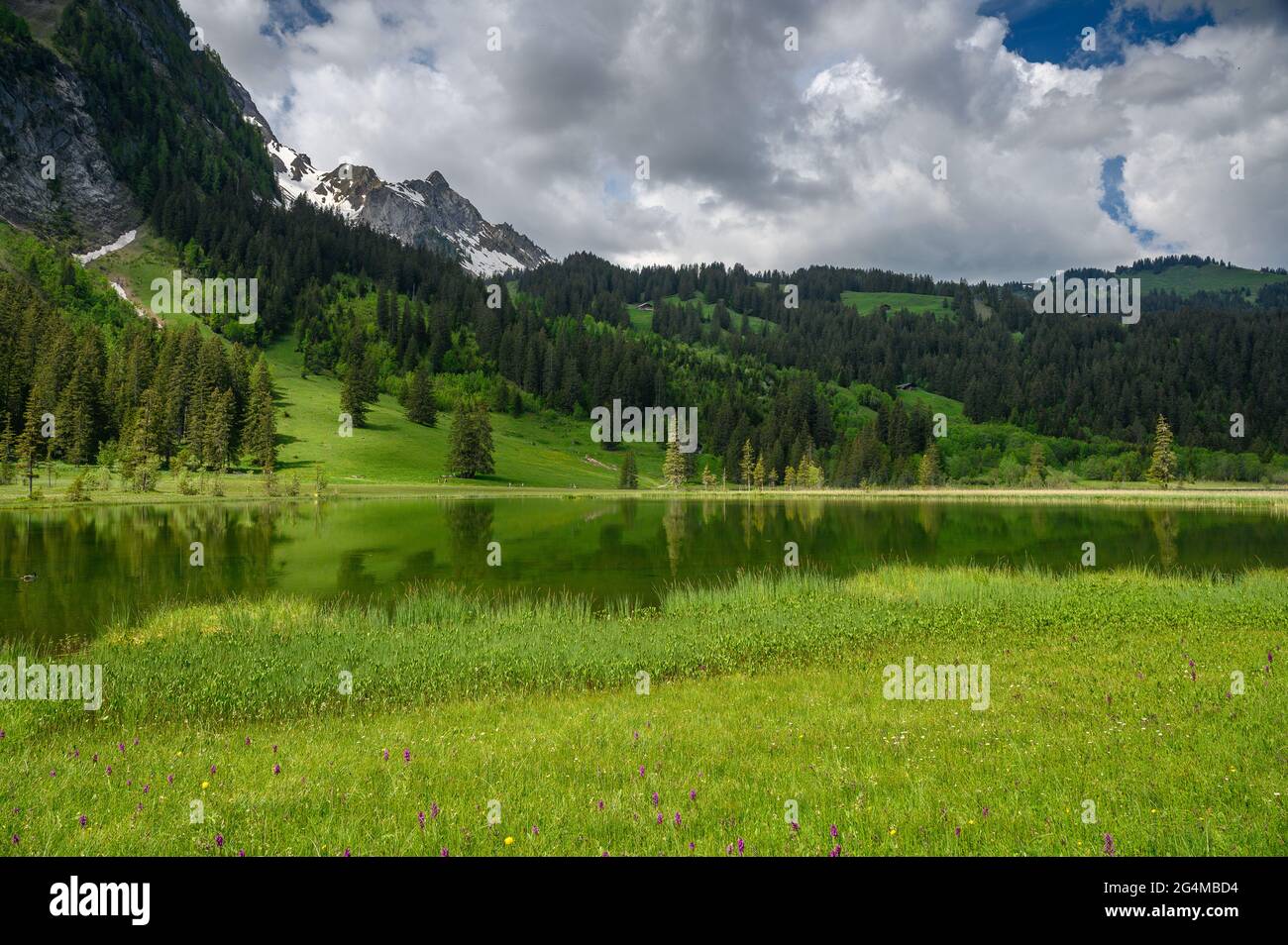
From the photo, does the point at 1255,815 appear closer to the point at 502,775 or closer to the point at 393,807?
the point at 502,775

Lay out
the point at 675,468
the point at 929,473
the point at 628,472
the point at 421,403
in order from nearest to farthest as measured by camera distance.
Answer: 1. the point at 628,472
2. the point at 675,468
3. the point at 929,473
4. the point at 421,403

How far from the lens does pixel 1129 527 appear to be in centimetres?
6831

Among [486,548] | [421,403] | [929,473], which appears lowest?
[486,548]

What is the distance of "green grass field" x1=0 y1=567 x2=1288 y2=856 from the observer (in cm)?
712

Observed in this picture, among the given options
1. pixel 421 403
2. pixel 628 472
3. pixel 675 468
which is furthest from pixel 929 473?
pixel 421 403

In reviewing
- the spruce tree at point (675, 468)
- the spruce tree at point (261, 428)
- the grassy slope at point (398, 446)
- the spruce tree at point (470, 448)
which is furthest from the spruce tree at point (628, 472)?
the spruce tree at point (261, 428)

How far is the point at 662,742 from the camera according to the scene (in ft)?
35.3

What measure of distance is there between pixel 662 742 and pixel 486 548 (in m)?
41.3

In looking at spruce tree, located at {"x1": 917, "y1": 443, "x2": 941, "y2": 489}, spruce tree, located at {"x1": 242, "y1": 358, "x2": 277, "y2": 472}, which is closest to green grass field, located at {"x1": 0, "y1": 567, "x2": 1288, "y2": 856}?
spruce tree, located at {"x1": 242, "y1": 358, "x2": 277, "y2": 472}

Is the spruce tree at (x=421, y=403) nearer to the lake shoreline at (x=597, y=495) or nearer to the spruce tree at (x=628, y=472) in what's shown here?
the lake shoreline at (x=597, y=495)

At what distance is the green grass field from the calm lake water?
39.3 ft

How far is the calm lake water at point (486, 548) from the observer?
33.2 meters

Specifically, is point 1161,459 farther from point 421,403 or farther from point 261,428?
point 261,428

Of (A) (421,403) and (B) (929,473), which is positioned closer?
(B) (929,473)
